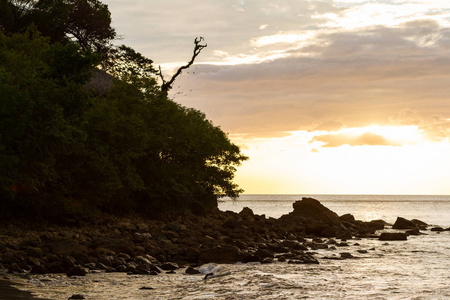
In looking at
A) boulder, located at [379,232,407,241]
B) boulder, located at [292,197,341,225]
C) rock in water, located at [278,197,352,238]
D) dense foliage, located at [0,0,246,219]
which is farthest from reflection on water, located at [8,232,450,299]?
boulder, located at [292,197,341,225]

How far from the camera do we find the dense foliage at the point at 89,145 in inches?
1100

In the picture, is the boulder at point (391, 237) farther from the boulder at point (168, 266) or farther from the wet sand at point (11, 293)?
the wet sand at point (11, 293)

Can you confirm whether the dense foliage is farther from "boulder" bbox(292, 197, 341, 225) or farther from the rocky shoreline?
"boulder" bbox(292, 197, 341, 225)

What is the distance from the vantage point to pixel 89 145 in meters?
36.2

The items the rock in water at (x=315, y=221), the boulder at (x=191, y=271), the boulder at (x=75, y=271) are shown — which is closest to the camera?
the boulder at (x=75, y=271)

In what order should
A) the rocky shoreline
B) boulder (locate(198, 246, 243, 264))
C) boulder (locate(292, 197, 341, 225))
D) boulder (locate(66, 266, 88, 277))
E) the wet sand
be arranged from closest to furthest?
the wet sand < boulder (locate(66, 266, 88, 277)) < the rocky shoreline < boulder (locate(198, 246, 243, 264)) < boulder (locate(292, 197, 341, 225))

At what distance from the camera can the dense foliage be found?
27938mm

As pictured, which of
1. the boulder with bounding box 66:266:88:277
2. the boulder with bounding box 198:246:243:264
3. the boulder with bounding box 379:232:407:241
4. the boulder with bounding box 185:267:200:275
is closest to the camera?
the boulder with bounding box 66:266:88:277

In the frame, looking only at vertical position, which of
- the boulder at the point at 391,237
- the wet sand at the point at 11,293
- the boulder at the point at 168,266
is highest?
the wet sand at the point at 11,293

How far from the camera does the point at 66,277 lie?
21.3 meters

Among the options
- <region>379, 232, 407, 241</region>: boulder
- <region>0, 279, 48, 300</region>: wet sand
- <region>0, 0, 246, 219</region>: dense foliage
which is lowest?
<region>379, 232, 407, 241</region>: boulder

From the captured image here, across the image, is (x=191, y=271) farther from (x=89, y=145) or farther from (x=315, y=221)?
(x=315, y=221)

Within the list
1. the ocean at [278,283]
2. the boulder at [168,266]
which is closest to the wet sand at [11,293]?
the ocean at [278,283]

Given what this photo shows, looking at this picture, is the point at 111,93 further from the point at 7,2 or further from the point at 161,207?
the point at 7,2
